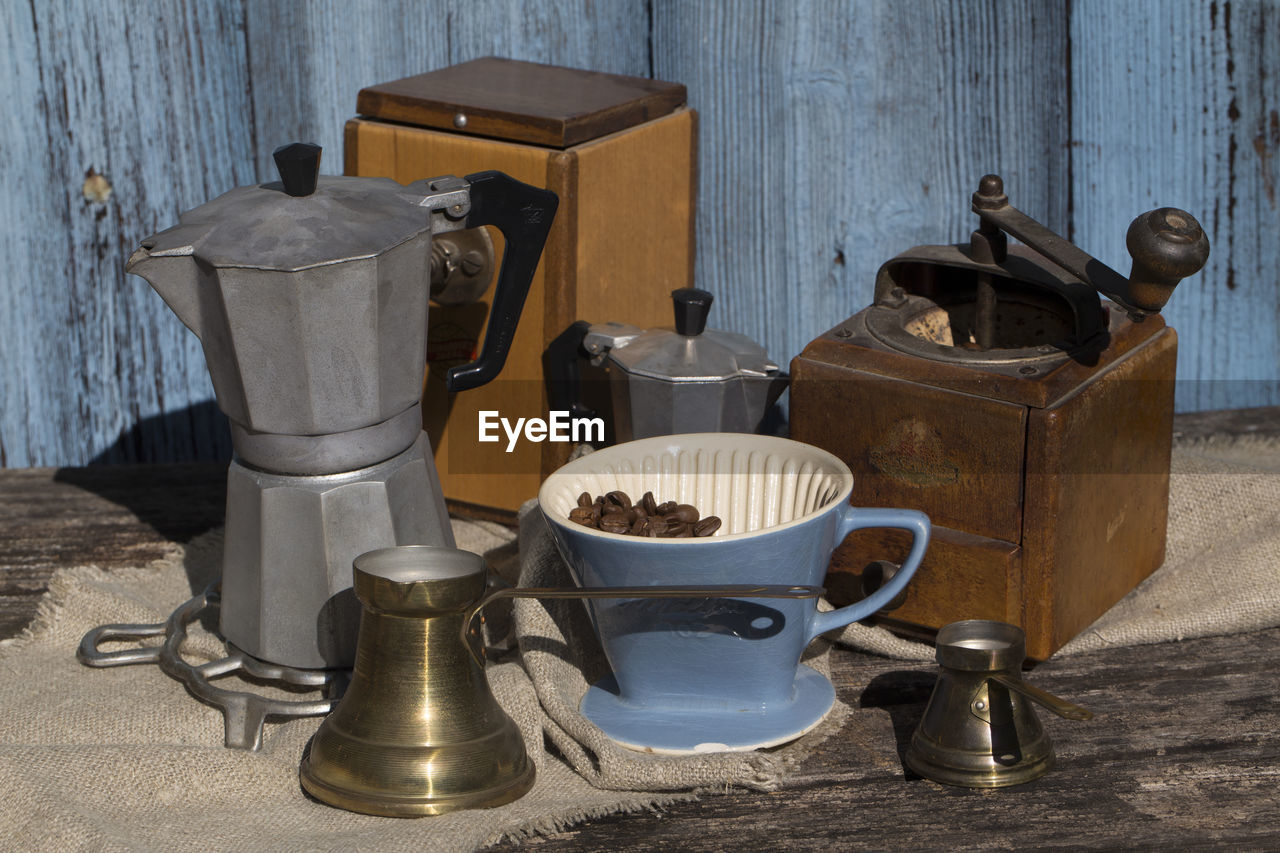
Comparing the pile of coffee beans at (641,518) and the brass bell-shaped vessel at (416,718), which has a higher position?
the pile of coffee beans at (641,518)

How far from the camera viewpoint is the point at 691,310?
105 centimetres

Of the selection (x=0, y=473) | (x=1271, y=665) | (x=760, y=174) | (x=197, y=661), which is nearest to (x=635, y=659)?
(x=197, y=661)

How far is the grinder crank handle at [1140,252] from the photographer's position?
2.91 feet

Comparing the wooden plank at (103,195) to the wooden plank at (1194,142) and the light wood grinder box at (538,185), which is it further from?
the wooden plank at (1194,142)

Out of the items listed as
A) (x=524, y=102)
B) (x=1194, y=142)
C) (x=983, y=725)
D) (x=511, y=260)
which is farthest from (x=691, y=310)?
(x=1194, y=142)

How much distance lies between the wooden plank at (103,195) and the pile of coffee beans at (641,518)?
0.65m

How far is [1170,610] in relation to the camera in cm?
107

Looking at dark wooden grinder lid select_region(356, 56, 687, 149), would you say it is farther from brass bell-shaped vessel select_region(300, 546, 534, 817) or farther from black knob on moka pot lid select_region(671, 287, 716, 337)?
brass bell-shaped vessel select_region(300, 546, 534, 817)

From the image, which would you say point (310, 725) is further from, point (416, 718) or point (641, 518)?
point (641, 518)

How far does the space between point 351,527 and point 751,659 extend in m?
0.27

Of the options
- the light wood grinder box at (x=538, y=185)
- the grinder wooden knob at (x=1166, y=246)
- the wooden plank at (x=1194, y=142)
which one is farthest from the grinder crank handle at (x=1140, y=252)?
the wooden plank at (x=1194, y=142)

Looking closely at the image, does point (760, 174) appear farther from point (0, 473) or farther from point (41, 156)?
point (0, 473)

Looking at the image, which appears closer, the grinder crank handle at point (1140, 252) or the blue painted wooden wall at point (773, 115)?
the grinder crank handle at point (1140, 252)

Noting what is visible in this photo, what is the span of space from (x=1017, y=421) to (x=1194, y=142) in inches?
22.7
